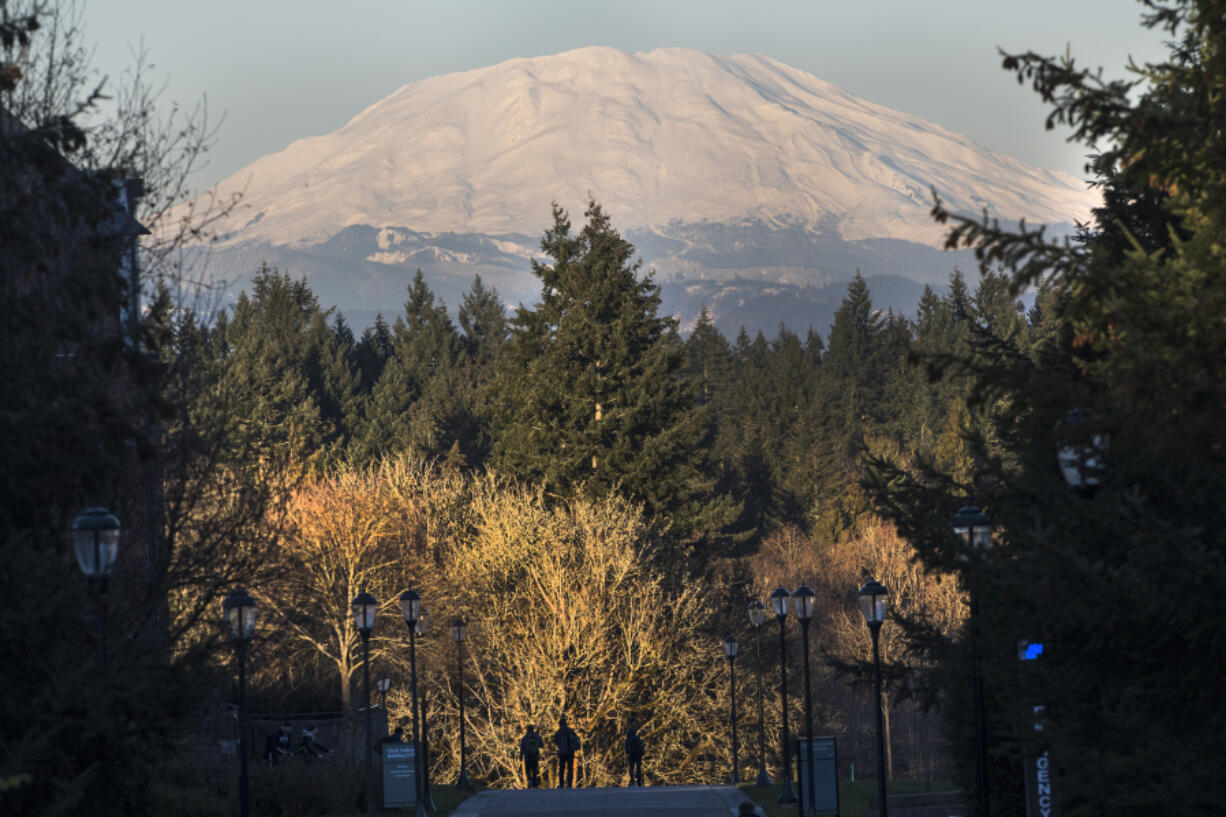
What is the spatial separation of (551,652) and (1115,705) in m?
33.2

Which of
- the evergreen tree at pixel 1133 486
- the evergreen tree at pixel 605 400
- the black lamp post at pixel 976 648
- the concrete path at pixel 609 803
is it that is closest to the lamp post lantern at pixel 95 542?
the evergreen tree at pixel 1133 486

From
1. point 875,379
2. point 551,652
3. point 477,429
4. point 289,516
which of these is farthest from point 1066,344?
point 875,379

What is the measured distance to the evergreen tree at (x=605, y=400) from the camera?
178 feet

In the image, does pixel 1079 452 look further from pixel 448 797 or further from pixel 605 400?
pixel 605 400

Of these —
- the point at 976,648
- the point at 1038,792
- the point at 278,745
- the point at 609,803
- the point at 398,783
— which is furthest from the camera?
the point at 278,745

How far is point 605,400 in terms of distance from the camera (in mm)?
55688

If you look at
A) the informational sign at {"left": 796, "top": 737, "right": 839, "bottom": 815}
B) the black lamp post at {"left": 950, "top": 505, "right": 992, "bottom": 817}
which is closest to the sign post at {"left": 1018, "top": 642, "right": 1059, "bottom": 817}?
the black lamp post at {"left": 950, "top": 505, "right": 992, "bottom": 817}

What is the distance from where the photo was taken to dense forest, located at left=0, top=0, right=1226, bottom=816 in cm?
955

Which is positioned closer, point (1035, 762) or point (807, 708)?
point (1035, 762)

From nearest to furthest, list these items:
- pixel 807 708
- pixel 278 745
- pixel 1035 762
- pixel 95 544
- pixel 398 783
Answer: pixel 95 544
pixel 1035 762
pixel 807 708
pixel 398 783
pixel 278 745

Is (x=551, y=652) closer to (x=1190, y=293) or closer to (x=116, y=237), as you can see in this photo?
(x=116, y=237)

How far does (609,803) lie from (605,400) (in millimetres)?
30721

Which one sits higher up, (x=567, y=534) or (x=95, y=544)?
(x=567, y=534)

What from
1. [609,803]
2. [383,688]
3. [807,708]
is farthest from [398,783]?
[383,688]
